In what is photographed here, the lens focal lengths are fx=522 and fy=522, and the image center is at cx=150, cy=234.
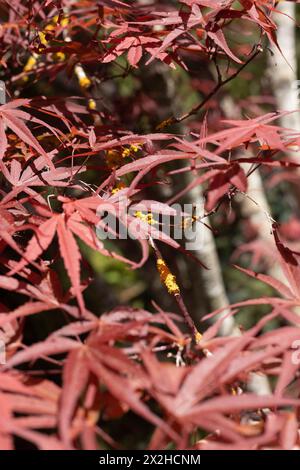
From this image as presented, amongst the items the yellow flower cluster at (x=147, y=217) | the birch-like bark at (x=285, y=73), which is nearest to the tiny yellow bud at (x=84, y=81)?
the yellow flower cluster at (x=147, y=217)

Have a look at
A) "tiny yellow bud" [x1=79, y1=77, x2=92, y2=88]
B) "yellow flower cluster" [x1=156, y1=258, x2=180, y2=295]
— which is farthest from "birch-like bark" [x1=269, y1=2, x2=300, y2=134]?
"yellow flower cluster" [x1=156, y1=258, x2=180, y2=295]

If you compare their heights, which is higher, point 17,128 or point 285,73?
point 17,128

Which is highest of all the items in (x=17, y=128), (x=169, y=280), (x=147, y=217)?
(x=17, y=128)

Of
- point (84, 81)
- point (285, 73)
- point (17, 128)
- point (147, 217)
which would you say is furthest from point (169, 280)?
point (285, 73)

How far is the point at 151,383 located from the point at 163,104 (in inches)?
54.8

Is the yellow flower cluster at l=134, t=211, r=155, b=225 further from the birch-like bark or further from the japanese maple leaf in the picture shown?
the birch-like bark

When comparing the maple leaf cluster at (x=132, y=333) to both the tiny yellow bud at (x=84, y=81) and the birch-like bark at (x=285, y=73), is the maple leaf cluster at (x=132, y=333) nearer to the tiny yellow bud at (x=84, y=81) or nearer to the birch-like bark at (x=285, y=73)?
the tiny yellow bud at (x=84, y=81)

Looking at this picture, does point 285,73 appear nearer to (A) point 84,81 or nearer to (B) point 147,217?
(A) point 84,81

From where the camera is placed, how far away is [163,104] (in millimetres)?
1778

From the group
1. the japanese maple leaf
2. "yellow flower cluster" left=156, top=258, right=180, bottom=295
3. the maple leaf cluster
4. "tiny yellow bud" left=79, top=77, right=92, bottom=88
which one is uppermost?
the japanese maple leaf

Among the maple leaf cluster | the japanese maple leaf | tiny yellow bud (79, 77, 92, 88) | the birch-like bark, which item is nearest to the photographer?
the maple leaf cluster

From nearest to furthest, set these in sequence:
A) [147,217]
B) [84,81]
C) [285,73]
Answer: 1. [147,217]
2. [84,81]
3. [285,73]
